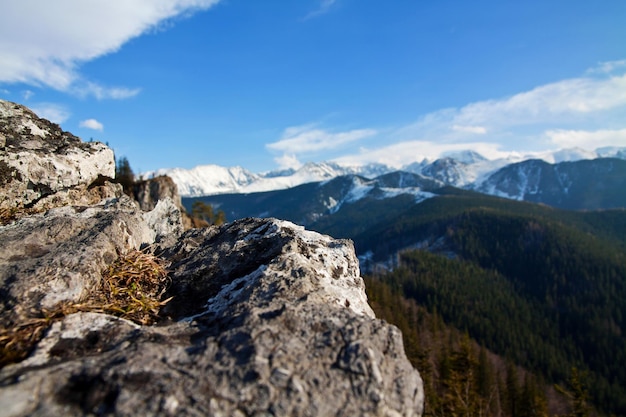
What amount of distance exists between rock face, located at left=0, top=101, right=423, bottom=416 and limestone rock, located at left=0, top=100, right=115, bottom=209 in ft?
9.20

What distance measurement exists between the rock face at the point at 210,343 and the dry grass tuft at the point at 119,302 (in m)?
0.09

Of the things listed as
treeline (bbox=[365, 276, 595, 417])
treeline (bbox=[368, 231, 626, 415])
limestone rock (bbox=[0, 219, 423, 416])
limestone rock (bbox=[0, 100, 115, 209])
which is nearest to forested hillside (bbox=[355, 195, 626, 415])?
treeline (bbox=[368, 231, 626, 415])

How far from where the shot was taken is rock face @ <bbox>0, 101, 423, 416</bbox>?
8.78 feet

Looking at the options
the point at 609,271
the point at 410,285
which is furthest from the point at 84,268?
the point at 609,271

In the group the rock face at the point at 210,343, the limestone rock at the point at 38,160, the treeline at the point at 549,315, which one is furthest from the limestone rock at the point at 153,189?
the treeline at the point at 549,315

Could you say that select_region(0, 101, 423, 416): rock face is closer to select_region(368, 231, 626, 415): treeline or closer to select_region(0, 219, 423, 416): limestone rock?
select_region(0, 219, 423, 416): limestone rock

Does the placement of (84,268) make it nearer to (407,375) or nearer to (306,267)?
(306,267)

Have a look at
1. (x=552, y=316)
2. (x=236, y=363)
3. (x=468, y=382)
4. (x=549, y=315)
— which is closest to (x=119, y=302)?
(x=236, y=363)

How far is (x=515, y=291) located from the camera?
199500 mm

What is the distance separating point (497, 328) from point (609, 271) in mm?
90988

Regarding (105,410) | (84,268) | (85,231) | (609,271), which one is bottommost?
(609,271)

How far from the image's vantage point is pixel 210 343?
126 inches

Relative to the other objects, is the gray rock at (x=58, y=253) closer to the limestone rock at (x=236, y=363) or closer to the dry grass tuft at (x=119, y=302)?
the dry grass tuft at (x=119, y=302)

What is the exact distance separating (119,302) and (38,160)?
551 centimetres
